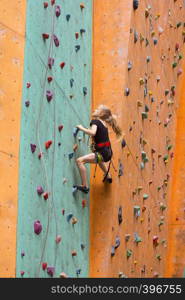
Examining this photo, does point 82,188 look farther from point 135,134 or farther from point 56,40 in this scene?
point 135,134

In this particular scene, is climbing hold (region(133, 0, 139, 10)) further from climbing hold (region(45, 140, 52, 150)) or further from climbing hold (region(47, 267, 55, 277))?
climbing hold (region(47, 267, 55, 277))

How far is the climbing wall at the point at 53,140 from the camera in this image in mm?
6988

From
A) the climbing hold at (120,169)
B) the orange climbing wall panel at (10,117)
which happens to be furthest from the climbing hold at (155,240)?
the orange climbing wall panel at (10,117)

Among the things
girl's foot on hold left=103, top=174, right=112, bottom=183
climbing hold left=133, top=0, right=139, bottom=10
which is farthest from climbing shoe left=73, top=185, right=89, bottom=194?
climbing hold left=133, top=0, right=139, bottom=10

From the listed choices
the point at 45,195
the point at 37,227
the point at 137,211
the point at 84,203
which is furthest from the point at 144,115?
the point at 37,227

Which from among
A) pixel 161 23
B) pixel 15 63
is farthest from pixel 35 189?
pixel 161 23

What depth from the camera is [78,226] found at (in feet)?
27.8

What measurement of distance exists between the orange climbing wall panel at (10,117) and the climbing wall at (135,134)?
7.96 ft

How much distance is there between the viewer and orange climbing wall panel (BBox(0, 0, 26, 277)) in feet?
21.1

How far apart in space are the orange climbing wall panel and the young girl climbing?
1562 millimetres

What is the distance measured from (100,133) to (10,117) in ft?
6.34

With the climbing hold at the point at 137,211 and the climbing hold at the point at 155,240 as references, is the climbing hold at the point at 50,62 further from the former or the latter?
the climbing hold at the point at 155,240

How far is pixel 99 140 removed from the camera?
8.53 m

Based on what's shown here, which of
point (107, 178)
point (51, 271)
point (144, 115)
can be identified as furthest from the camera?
point (144, 115)
